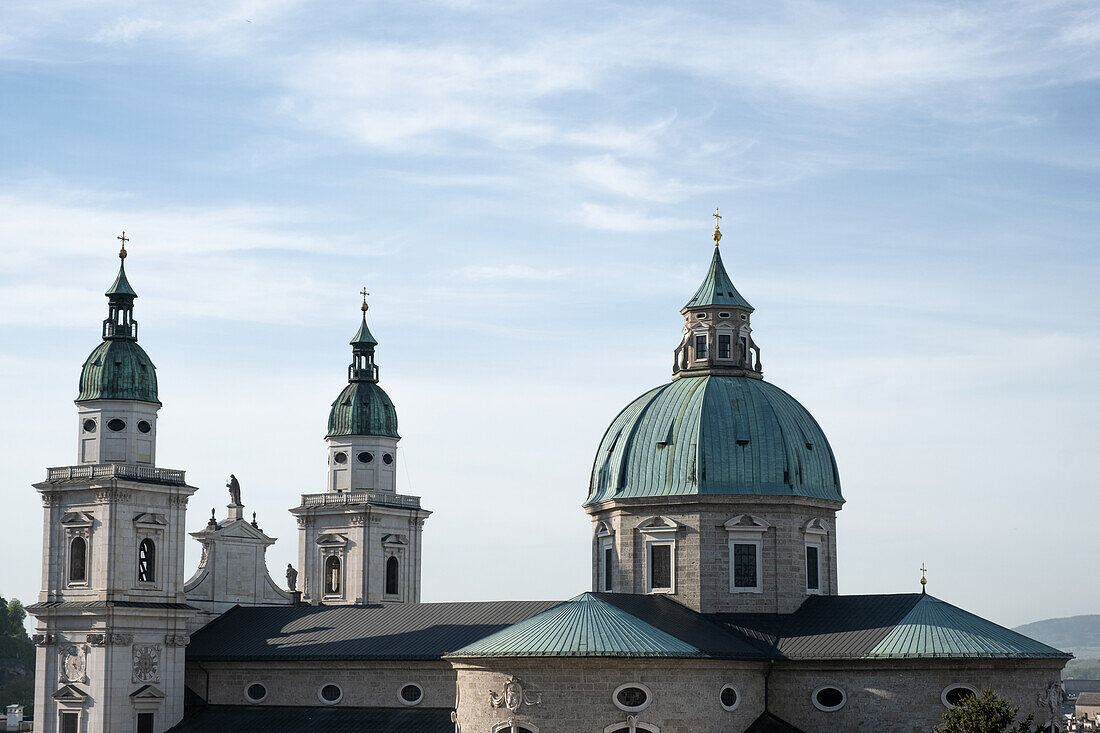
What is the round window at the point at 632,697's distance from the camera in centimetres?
6178

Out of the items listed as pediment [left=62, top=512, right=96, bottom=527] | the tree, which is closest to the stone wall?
pediment [left=62, top=512, right=96, bottom=527]

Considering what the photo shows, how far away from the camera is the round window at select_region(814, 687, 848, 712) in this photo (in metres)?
65.8

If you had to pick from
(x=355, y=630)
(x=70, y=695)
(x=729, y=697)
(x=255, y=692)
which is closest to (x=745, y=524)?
(x=729, y=697)

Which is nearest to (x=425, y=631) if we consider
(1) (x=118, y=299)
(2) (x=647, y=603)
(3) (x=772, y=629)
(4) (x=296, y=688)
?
(4) (x=296, y=688)

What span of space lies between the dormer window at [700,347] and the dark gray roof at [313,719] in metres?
21.1

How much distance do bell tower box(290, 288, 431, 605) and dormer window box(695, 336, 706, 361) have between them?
33.4 m

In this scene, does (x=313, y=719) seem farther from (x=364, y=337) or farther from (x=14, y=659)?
(x=14, y=659)

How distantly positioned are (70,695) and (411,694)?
18.2m

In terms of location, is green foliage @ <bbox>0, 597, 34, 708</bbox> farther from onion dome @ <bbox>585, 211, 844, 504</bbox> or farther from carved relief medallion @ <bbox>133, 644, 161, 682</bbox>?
onion dome @ <bbox>585, 211, 844, 504</bbox>

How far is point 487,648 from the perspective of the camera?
A: 2494 inches

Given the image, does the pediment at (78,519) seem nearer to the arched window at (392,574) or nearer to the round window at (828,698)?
the arched window at (392,574)

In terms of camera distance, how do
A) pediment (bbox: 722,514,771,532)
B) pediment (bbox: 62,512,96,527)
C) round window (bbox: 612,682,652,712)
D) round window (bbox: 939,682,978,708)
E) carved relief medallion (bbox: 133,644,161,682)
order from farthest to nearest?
1. pediment (bbox: 62,512,96,527)
2. carved relief medallion (bbox: 133,644,161,682)
3. pediment (bbox: 722,514,771,532)
4. round window (bbox: 939,682,978,708)
5. round window (bbox: 612,682,652,712)

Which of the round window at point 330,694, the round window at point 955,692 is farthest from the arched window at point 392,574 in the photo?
the round window at point 955,692

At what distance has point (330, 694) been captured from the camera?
7700 cm
